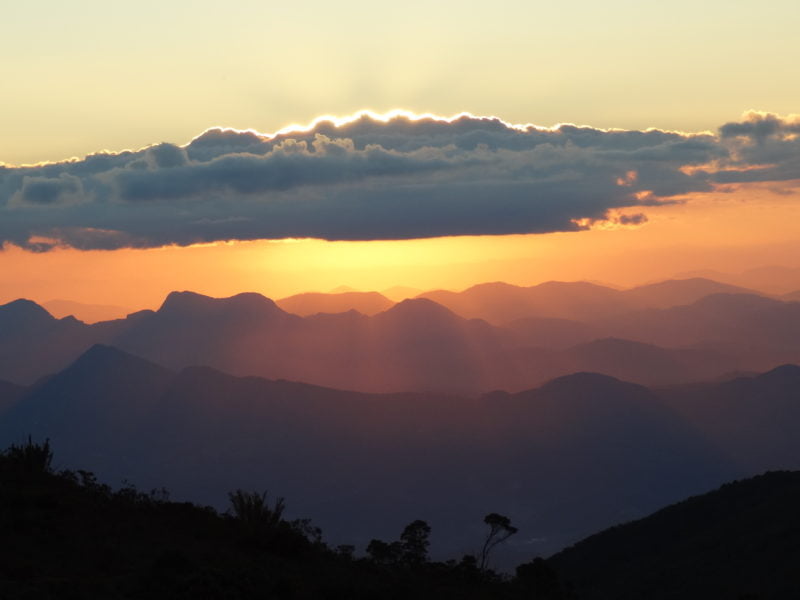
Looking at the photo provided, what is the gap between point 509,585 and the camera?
45.2 metres

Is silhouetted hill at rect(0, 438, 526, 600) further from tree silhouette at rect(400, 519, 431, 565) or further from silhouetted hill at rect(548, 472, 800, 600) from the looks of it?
silhouetted hill at rect(548, 472, 800, 600)

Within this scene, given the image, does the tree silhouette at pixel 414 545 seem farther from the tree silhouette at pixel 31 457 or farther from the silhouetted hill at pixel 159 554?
the tree silhouette at pixel 31 457

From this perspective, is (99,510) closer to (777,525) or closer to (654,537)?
(777,525)

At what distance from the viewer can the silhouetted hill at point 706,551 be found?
87.2m

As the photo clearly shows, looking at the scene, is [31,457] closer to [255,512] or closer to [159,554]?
[255,512]

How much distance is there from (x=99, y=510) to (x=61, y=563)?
5.32m

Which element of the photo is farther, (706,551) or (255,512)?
(706,551)

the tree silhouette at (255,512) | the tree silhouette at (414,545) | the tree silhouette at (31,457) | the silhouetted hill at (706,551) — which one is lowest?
Result: the silhouetted hill at (706,551)

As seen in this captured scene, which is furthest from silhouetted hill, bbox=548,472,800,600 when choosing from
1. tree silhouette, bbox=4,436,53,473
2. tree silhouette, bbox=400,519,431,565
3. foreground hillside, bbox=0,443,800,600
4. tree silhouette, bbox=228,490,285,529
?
tree silhouette, bbox=4,436,53,473

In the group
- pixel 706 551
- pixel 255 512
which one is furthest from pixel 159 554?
pixel 706 551

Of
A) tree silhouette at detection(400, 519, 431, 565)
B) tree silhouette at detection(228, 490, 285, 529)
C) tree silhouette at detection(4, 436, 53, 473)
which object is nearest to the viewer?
tree silhouette at detection(228, 490, 285, 529)

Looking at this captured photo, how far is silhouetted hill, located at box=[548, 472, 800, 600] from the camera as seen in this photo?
87250 millimetres

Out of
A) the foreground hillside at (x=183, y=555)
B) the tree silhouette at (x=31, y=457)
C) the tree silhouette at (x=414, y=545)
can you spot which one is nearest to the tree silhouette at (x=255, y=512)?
the foreground hillside at (x=183, y=555)

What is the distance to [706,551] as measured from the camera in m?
102
